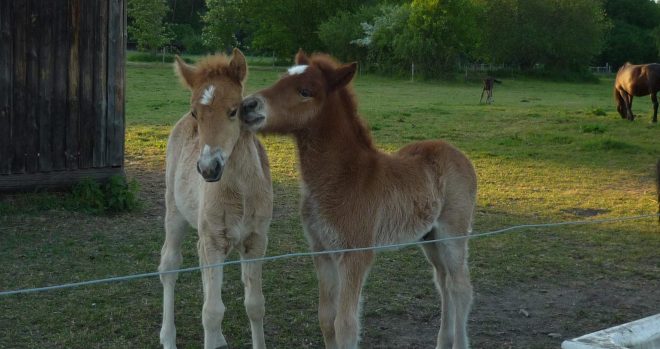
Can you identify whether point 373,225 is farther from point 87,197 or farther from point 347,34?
point 347,34

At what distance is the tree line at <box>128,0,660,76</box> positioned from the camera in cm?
4753

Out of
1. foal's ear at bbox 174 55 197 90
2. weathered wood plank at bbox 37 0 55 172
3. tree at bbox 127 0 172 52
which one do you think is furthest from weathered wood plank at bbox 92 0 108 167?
tree at bbox 127 0 172 52

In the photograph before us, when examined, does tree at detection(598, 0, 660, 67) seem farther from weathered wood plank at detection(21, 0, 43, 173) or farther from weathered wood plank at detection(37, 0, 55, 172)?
weathered wood plank at detection(21, 0, 43, 173)

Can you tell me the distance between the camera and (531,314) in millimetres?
6176

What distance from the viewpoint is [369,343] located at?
5480 mm

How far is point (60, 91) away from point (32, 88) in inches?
12.9

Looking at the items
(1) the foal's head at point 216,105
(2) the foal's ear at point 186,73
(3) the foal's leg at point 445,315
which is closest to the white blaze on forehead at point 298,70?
(1) the foal's head at point 216,105

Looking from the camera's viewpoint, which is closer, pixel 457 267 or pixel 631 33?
pixel 457 267

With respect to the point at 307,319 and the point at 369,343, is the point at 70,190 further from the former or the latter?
the point at 369,343

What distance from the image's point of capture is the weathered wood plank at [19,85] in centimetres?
877

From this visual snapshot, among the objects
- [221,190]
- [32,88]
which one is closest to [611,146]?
[32,88]

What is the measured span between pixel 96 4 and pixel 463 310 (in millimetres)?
6540

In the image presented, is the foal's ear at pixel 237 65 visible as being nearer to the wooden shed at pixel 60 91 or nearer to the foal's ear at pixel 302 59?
the foal's ear at pixel 302 59

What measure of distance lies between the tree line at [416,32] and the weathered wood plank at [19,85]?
127 feet
